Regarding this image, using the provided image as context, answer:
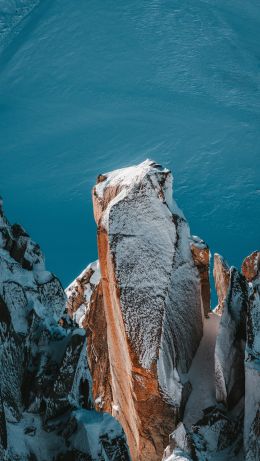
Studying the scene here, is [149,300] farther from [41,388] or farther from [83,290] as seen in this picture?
[83,290]

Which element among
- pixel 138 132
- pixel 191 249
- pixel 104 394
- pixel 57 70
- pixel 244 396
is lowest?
pixel 244 396

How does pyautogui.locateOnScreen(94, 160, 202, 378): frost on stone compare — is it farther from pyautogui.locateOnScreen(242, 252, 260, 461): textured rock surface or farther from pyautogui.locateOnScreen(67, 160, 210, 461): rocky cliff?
pyautogui.locateOnScreen(242, 252, 260, 461): textured rock surface

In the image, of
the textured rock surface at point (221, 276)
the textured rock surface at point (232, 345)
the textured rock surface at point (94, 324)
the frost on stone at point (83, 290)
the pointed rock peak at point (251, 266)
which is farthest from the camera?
the frost on stone at point (83, 290)

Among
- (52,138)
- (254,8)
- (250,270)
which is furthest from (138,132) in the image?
(250,270)

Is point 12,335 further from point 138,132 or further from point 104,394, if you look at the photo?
point 138,132

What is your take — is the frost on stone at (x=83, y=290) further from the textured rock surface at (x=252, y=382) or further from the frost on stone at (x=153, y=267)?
the textured rock surface at (x=252, y=382)

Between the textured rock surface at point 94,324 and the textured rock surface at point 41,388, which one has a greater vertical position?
the textured rock surface at point 94,324

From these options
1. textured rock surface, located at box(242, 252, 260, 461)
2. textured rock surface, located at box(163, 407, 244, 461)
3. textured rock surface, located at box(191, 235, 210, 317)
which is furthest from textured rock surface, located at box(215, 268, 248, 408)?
textured rock surface, located at box(191, 235, 210, 317)

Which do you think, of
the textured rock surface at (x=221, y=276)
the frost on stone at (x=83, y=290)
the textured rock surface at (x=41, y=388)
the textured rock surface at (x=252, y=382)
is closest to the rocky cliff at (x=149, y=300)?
the textured rock surface at (x=252, y=382)
